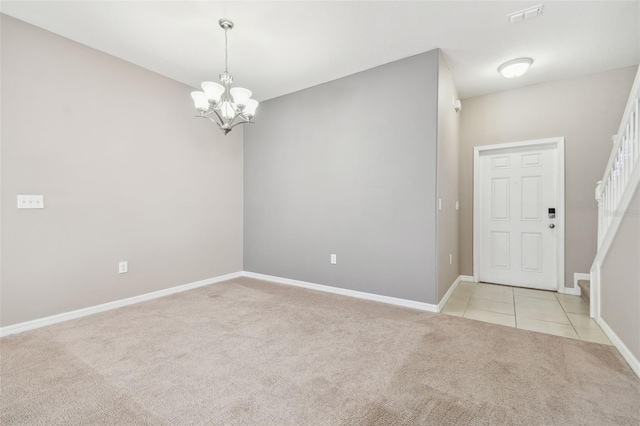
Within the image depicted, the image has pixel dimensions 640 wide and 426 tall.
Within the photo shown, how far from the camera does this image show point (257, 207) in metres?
4.38

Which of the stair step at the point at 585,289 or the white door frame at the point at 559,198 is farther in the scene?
the white door frame at the point at 559,198

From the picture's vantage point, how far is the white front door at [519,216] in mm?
3740

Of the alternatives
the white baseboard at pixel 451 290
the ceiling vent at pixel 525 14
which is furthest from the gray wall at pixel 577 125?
the ceiling vent at pixel 525 14

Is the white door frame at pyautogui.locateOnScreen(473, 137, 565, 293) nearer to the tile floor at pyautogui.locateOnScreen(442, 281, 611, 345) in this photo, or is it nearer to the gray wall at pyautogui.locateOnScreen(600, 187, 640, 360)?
the tile floor at pyautogui.locateOnScreen(442, 281, 611, 345)

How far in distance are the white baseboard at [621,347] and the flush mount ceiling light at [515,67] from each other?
2701mm

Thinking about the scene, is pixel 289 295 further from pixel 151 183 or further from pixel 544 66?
pixel 544 66

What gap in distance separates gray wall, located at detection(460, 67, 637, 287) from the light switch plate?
542 centimetres

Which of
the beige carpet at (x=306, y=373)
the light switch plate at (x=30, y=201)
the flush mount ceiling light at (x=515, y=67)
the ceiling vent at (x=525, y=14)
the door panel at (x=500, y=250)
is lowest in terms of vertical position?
the beige carpet at (x=306, y=373)

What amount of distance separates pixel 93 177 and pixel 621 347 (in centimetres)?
490

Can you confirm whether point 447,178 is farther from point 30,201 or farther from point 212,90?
point 30,201

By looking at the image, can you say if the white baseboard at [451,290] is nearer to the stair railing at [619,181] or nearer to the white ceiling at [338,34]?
the stair railing at [619,181]

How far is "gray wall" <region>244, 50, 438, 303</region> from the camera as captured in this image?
118 inches

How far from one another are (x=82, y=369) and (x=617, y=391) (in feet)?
11.0

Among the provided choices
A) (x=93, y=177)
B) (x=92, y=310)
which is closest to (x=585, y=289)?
(x=92, y=310)
